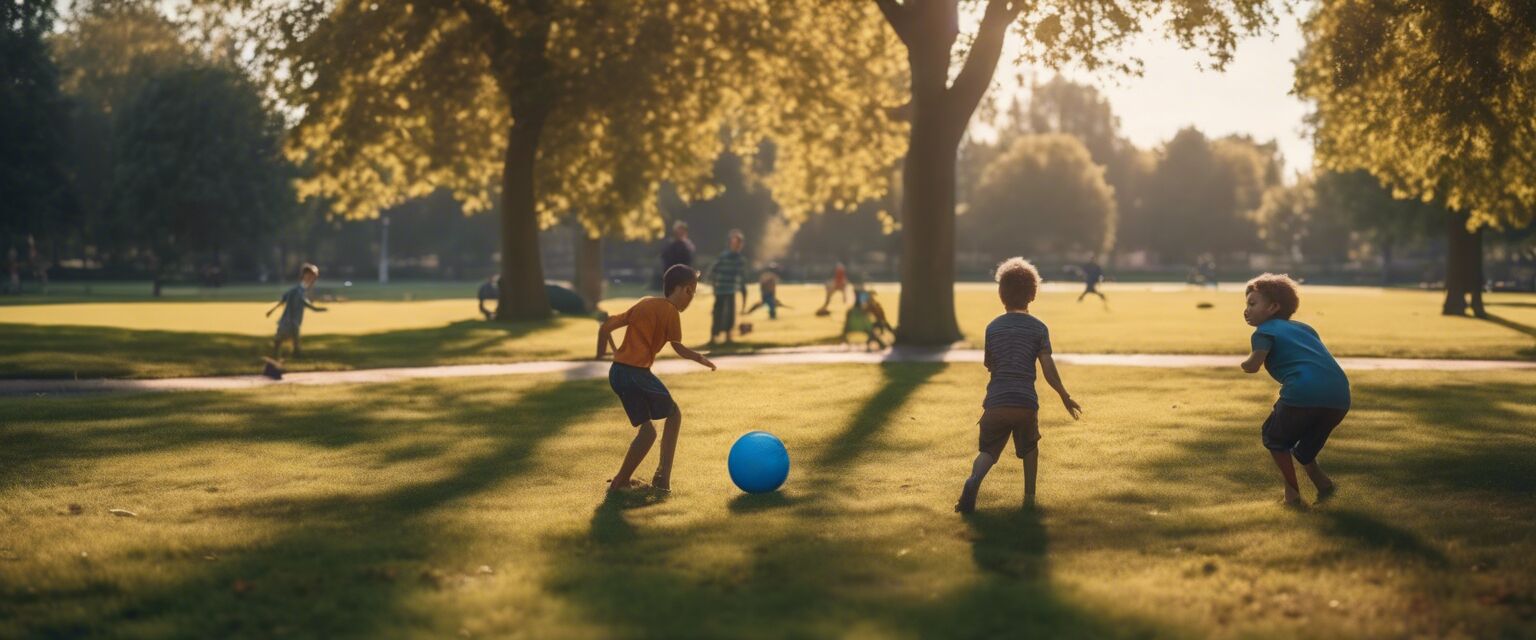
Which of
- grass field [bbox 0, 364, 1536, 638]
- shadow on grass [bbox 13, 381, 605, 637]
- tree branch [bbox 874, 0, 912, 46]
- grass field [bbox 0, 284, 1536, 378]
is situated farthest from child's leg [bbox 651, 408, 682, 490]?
tree branch [bbox 874, 0, 912, 46]

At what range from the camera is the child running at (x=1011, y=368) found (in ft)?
31.2

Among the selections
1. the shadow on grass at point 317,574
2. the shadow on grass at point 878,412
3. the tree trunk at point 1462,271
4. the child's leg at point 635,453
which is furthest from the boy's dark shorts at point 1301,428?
the tree trunk at point 1462,271

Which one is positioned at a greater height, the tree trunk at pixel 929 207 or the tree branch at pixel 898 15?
the tree branch at pixel 898 15

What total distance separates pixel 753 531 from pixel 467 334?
2340 centimetres

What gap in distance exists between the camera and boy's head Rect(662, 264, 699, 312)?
32.7 feet

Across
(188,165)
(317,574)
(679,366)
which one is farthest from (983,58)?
(188,165)

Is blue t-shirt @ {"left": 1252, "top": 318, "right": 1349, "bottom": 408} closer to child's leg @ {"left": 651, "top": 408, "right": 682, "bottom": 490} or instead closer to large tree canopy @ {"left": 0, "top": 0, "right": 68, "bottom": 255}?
child's leg @ {"left": 651, "top": 408, "right": 682, "bottom": 490}

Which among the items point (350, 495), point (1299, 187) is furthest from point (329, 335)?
point (1299, 187)

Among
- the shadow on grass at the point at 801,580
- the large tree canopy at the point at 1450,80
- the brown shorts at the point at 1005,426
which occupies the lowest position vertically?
the shadow on grass at the point at 801,580

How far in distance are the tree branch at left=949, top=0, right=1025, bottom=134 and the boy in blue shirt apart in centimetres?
1679

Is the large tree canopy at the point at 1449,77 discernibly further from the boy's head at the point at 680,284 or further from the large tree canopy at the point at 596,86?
the large tree canopy at the point at 596,86

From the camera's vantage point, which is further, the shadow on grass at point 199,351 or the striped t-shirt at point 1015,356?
the shadow on grass at point 199,351

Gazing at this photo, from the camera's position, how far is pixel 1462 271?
4225 cm

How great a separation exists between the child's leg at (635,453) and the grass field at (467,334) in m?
12.9
